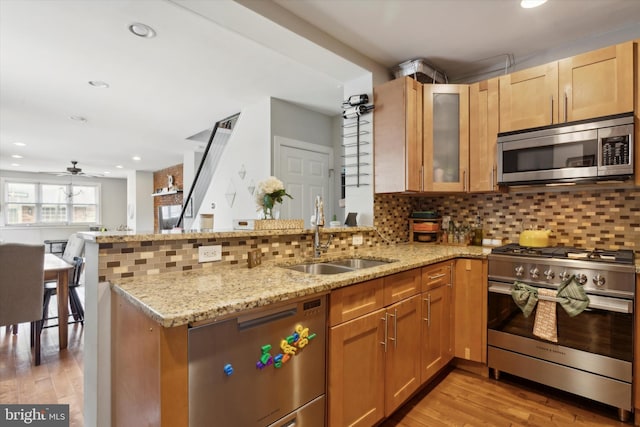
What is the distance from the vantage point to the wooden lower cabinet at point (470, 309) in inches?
90.4

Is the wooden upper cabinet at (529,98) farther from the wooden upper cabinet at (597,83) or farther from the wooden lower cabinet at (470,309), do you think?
the wooden lower cabinet at (470,309)

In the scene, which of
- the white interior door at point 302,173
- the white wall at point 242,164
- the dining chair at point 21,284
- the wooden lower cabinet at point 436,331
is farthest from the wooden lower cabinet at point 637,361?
the dining chair at point 21,284

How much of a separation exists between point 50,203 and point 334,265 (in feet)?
34.6

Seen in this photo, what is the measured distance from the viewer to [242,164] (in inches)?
160

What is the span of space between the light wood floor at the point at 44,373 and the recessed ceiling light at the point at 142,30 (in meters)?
2.57

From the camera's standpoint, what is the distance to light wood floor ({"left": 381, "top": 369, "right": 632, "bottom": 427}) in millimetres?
1840

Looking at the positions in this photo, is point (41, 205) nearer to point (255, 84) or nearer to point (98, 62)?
point (98, 62)

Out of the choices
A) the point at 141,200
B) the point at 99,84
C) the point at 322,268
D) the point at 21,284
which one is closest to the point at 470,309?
the point at 322,268

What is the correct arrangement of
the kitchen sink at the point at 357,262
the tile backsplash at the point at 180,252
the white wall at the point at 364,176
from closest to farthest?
the tile backsplash at the point at 180,252, the kitchen sink at the point at 357,262, the white wall at the point at 364,176

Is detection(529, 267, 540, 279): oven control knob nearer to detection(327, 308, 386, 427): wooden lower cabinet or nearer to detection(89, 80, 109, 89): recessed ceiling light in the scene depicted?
detection(327, 308, 386, 427): wooden lower cabinet

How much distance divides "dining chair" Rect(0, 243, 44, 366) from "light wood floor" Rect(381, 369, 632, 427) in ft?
9.46

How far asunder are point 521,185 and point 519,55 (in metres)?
1.16

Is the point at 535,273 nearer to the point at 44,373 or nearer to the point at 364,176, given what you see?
the point at 364,176

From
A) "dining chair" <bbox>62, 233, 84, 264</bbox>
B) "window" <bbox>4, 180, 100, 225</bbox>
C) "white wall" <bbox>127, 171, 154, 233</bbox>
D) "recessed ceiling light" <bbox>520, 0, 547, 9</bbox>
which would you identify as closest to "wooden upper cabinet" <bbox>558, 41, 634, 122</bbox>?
"recessed ceiling light" <bbox>520, 0, 547, 9</bbox>
